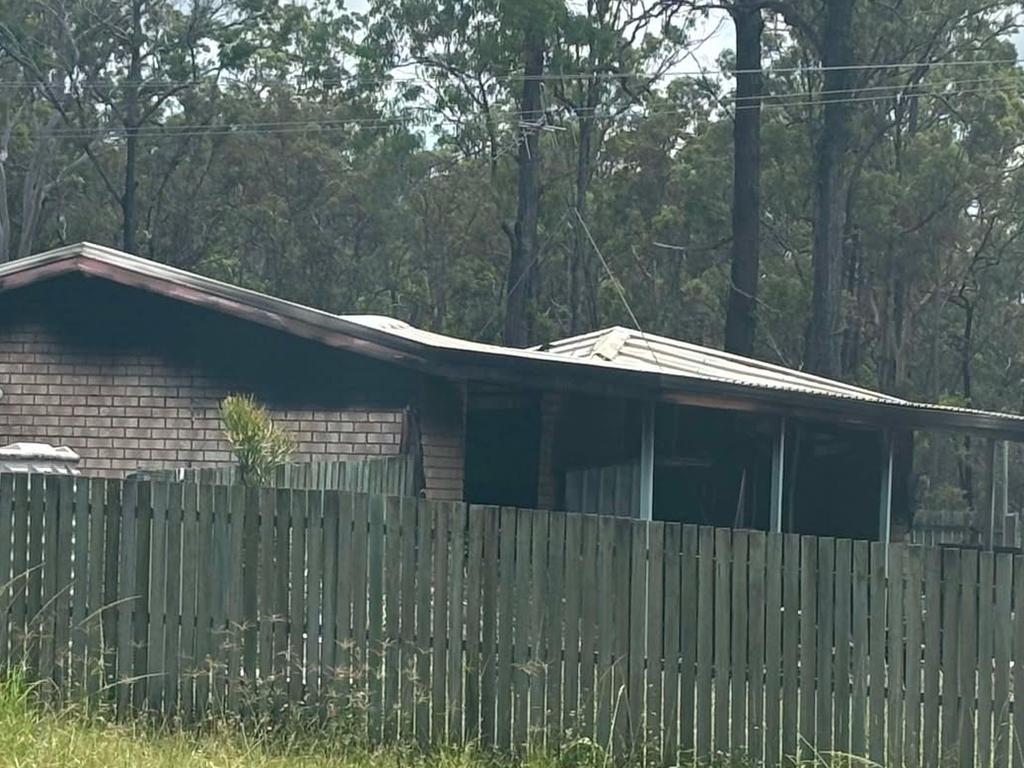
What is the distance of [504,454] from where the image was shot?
1551 centimetres

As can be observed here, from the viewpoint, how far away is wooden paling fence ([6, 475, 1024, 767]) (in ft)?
21.7

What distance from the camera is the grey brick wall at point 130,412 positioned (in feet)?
46.5

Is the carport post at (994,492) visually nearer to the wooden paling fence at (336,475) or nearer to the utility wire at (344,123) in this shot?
the wooden paling fence at (336,475)

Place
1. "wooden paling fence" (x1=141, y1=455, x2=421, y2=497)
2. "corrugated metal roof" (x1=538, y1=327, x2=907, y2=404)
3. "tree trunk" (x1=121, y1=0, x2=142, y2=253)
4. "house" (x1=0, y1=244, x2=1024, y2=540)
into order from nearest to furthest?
"wooden paling fence" (x1=141, y1=455, x2=421, y2=497) < "house" (x1=0, y1=244, x2=1024, y2=540) < "corrugated metal roof" (x1=538, y1=327, x2=907, y2=404) < "tree trunk" (x1=121, y1=0, x2=142, y2=253)

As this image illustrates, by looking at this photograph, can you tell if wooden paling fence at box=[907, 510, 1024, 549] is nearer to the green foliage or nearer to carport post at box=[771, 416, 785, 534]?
carport post at box=[771, 416, 785, 534]

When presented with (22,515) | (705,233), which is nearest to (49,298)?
(22,515)

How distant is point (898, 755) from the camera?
262 inches

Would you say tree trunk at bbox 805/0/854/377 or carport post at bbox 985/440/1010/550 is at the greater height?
tree trunk at bbox 805/0/854/377

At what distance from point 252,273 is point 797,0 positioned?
843 inches

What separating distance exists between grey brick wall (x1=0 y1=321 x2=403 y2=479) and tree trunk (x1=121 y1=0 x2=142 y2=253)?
90.9 feet

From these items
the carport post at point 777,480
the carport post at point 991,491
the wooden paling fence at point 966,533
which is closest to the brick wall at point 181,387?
the carport post at point 777,480

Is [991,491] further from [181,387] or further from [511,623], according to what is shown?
[511,623]

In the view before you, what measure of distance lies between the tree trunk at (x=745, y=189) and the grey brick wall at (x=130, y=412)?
61.8 ft

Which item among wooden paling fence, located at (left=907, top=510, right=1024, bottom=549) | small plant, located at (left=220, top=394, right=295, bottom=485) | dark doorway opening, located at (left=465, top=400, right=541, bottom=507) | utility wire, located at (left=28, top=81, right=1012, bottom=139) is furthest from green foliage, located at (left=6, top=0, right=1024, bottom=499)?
small plant, located at (left=220, top=394, right=295, bottom=485)
